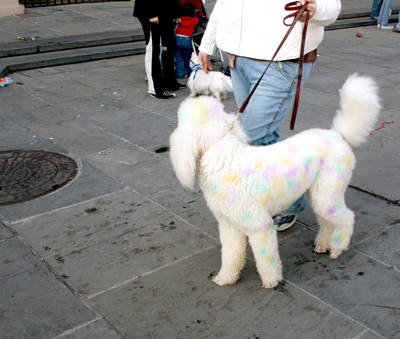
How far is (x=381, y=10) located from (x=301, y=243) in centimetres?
1159

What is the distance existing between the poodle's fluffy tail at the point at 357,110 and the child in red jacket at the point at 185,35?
5.16m

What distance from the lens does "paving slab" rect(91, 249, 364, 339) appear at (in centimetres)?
242

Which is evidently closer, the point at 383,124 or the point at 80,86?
the point at 383,124

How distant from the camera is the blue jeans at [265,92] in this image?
9.23 ft

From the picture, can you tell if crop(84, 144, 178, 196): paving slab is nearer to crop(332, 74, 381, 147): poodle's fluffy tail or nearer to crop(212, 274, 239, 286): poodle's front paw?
crop(212, 274, 239, 286): poodle's front paw

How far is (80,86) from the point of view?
7246 millimetres

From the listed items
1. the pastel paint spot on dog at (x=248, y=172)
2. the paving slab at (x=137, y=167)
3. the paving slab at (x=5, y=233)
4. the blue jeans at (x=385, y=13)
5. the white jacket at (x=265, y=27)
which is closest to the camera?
the pastel paint spot on dog at (x=248, y=172)

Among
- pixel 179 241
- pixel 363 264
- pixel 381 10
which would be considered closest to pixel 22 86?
pixel 179 241

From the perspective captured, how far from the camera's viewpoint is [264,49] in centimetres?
275

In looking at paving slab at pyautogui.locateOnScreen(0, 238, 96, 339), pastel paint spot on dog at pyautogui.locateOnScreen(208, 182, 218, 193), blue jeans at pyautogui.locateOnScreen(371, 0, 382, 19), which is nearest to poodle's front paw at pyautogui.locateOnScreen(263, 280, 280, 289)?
pastel paint spot on dog at pyautogui.locateOnScreen(208, 182, 218, 193)

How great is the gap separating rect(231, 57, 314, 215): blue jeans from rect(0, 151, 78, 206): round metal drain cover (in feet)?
6.89

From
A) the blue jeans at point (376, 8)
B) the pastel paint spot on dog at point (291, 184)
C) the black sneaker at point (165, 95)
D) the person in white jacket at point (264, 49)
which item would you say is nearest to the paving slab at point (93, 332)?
the pastel paint spot on dog at point (291, 184)

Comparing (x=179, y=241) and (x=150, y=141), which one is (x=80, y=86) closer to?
(x=150, y=141)

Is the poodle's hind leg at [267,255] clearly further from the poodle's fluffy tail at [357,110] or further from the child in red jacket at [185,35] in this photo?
the child in red jacket at [185,35]
